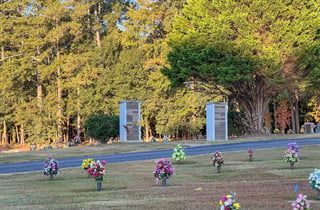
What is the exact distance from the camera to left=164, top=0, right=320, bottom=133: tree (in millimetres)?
42781

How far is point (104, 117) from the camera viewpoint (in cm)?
4397

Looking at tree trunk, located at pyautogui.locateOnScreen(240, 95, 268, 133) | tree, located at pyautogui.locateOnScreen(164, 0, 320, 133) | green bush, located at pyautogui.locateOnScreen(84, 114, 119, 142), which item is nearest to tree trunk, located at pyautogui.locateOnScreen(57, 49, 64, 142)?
green bush, located at pyautogui.locateOnScreen(84, 114, 119, 142)

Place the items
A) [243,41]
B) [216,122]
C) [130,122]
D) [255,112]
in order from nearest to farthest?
[216,122] < [130,122] < [243,41] < [255,112]

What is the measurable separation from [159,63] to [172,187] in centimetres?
4439

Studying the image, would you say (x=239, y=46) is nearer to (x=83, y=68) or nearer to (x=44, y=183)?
(x=83, y=68)

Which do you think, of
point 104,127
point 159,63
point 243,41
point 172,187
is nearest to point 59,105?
point 159,63

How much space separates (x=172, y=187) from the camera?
1465cm

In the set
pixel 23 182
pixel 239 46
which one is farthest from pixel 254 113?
pixel 23 182

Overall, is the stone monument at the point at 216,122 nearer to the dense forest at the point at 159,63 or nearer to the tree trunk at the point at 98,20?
the dense forest at the point at 159,63

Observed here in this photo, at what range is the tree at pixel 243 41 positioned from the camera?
140 feet

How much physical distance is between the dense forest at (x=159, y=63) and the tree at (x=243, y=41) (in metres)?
0.08

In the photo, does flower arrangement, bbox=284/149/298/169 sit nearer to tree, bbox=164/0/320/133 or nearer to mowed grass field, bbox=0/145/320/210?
mowed grass field, bbox=0/145/320/210

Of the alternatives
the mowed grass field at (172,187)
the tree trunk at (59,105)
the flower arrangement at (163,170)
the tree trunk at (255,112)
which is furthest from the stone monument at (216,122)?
the tree trunk at (59,105)

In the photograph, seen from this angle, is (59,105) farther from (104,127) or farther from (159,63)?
(104,127)
